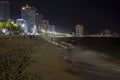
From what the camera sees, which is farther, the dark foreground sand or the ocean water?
the ocean water

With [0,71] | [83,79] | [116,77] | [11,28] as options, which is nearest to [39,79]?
[0,71]

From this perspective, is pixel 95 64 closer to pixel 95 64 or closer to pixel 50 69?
pixel 95 64

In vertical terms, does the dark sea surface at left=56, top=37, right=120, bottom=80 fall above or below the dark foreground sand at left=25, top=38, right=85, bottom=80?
below

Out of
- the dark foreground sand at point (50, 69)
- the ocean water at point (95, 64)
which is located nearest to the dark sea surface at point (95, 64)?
the ocean water at point (95, 64)

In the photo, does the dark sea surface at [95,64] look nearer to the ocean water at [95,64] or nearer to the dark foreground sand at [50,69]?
the ocean water at [95,64]

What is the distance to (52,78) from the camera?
13961mm

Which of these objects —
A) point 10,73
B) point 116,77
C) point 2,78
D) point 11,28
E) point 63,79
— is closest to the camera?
point 2,78

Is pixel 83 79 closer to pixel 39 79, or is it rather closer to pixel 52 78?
pixel 52 78

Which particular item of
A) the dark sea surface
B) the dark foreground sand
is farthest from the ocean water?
the dark foreground sand

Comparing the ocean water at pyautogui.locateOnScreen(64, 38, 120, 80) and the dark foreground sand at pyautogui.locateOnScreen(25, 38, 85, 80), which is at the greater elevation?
the dark foreground sand at pyautogui.locateOnScreen(25, 38, 85, 80)

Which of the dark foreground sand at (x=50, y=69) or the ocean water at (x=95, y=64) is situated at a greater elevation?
the dark foreground sand at (x=50, y=69)

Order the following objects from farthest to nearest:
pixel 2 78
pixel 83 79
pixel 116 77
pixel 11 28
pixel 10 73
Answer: pixel 11 28, pixel 116 77, pixel 83 79, pixel 10 73, pixel 2 78

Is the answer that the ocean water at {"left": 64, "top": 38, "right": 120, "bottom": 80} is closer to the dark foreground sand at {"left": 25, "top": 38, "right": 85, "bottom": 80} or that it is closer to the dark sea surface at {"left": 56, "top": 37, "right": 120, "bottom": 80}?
the dark sea surface at {"left": 56, "top": 37, "right": 120, "bottom": 80}

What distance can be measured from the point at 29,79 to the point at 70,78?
3680 mm
